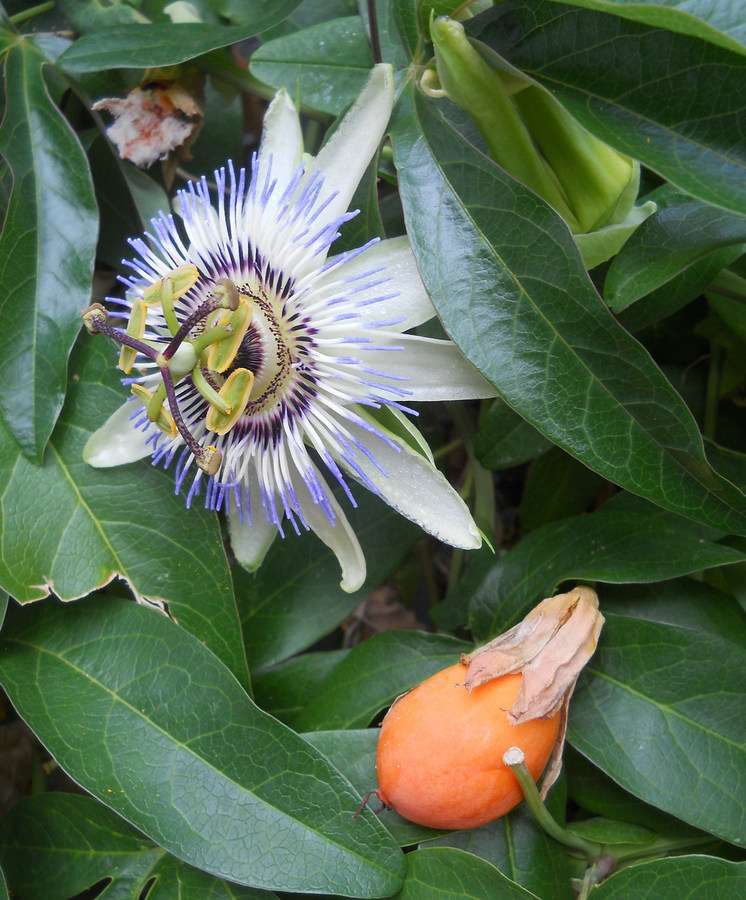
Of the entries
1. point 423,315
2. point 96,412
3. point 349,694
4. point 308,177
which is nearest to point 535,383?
point 423,315

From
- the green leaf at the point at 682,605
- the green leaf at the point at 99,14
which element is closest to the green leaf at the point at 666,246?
the green leaf at the point at 682,605

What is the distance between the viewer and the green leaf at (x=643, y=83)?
2.89ft

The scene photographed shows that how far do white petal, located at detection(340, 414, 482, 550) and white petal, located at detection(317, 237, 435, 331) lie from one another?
0.14 meters

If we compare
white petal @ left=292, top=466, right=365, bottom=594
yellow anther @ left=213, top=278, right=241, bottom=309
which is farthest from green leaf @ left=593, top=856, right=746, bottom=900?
yellow anther @ left=213, top=278, right=241, bottom=309

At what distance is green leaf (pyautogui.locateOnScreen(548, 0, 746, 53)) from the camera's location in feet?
2.51

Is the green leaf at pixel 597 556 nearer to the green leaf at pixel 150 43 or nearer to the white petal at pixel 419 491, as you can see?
the white petal at pixel 419 491

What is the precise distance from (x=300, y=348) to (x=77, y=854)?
0.77m

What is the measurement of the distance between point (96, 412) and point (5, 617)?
0.32 m

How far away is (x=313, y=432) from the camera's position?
3.50 feet

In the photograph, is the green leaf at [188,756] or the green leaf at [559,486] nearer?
the green leaf at [188,756]

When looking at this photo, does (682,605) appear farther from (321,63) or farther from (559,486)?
(321,63)

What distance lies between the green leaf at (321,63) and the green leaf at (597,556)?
683 mm

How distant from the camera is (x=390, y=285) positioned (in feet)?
3.45

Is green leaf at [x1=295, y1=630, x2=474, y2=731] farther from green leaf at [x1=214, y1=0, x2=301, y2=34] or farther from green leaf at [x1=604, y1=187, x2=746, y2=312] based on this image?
green leaf at [x1=214, y1=0, x2=301, y2=34]
